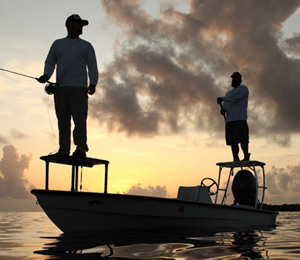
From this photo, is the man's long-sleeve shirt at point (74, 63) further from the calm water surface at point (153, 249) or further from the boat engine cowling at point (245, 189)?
the boat engine cowling at point (245, 189)

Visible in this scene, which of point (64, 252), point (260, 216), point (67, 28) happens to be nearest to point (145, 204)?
point (64, 252)

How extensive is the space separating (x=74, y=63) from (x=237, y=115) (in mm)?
4409

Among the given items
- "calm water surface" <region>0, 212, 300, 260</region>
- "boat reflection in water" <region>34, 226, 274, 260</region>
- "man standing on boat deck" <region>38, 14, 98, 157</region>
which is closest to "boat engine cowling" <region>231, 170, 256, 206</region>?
"boat reflection in water" <region>34, 226, 274, 260</region>

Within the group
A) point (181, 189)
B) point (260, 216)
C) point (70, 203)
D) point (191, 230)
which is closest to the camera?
point (70, 203)

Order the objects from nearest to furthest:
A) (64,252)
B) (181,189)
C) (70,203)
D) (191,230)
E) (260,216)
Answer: (64,252) < (70,203) < (191,230) < (181,189) < (260,216)

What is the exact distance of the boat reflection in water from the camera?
175 inches

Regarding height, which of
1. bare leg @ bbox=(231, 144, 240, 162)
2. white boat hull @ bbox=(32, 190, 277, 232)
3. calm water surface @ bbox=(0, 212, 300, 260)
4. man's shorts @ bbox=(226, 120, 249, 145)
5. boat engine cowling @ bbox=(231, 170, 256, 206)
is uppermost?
man's shorts @ bbox=(226, 120, 249, 145)

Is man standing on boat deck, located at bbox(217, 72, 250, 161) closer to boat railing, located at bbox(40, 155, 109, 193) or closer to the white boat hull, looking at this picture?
the white boat hull

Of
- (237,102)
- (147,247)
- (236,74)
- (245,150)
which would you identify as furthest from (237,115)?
(147,247)

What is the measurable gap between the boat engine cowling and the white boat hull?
106 inches

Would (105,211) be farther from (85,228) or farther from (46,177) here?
(46,177)

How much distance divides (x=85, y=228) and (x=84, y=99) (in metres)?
2.20

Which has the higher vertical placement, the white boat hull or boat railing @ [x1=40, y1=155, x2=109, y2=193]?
boat railing @ [x1=40, y1=155, x2=109, y2=193]

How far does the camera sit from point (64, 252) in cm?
479
